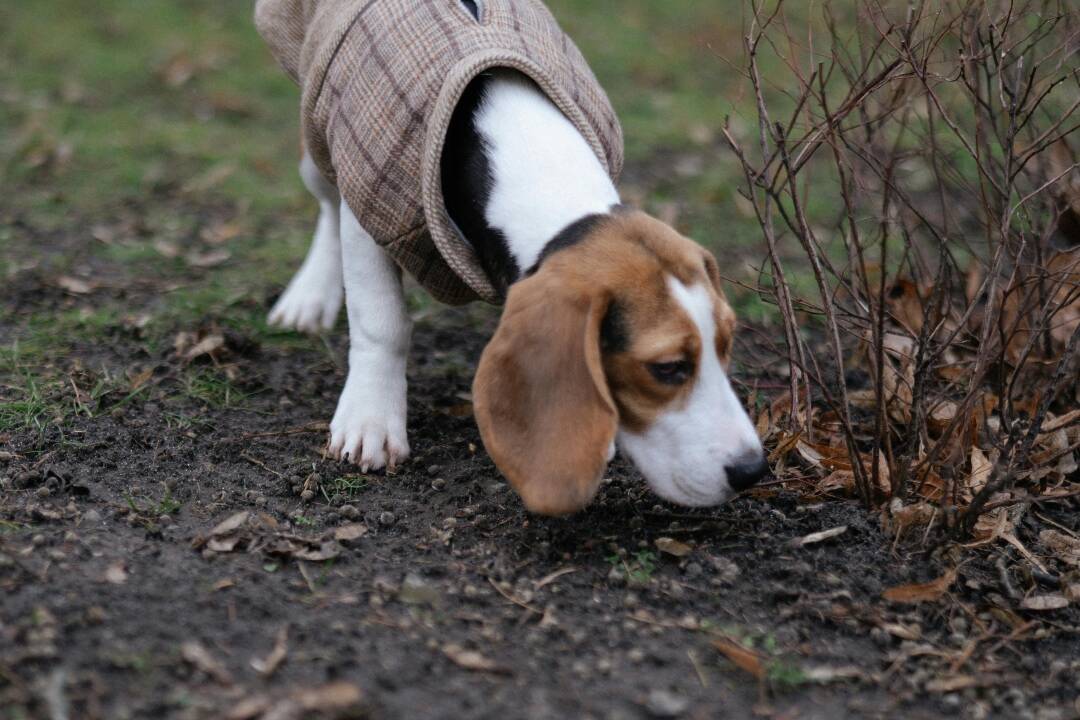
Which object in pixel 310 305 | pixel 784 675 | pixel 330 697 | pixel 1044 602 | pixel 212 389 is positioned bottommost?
pixel 212 389

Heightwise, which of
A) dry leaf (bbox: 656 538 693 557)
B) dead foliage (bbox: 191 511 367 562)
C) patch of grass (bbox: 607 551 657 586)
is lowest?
dead foliage (bbox: 191 511 367 562)

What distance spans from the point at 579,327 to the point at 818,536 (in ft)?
3.18

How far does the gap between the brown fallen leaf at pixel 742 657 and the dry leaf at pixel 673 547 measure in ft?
1.35

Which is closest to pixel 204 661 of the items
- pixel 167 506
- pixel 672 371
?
pixel 167 506

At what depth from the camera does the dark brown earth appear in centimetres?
268

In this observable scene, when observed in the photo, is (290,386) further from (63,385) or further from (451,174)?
(451,174)

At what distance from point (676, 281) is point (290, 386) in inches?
74.5

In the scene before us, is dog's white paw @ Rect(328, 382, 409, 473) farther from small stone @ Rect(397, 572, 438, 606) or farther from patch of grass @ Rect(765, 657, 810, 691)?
patch of grass @ Rect(765, 657, 810, 691)

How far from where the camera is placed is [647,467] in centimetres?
329

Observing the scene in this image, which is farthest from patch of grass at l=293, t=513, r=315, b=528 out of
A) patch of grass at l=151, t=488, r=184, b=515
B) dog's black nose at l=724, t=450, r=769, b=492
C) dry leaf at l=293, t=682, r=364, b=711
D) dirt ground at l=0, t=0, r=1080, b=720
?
dog's black nose at l=724, t=450, r=769, b=492

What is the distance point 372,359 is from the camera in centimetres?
402

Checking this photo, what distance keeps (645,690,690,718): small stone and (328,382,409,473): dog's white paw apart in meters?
1.46

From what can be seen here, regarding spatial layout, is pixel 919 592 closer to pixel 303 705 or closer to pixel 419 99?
pixel 303 705

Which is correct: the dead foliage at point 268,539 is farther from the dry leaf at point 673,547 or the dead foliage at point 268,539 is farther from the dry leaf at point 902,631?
the dry leaf at point 902,631
